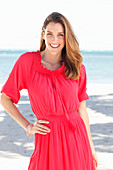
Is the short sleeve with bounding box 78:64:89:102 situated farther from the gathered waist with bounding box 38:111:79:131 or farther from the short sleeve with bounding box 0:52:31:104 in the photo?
the short sleeve with bounding box 0:52:31:104

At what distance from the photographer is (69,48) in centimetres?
267

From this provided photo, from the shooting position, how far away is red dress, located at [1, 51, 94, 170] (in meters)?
2.51

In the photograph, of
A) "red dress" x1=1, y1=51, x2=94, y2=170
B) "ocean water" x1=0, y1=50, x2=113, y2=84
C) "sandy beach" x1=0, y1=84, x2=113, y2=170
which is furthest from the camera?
"ocean water" x1=0, y1=50, x2=113, y2=84

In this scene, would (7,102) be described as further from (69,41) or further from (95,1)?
(95,1)

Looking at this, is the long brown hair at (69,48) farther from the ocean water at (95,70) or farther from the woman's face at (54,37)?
the ocean water at (95,70)

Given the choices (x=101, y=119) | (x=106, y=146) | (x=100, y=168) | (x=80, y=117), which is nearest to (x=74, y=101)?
(x=80, y=117)

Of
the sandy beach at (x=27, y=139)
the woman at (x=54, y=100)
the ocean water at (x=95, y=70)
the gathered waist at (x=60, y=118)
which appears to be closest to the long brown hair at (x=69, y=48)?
the woman at (x=54, y=100)

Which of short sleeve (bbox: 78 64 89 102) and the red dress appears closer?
the red dress

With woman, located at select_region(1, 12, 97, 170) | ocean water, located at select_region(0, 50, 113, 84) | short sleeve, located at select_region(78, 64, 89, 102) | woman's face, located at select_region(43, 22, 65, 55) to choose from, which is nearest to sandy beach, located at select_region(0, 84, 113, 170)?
short sleeve, located at select_region(78, 64, 89, 102)

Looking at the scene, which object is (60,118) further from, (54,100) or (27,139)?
(27,139)

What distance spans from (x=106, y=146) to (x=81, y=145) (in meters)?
4.06

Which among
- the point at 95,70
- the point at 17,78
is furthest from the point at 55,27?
the point at 95,70

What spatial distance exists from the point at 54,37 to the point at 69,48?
15 centimetres

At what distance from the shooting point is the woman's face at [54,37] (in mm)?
2576
